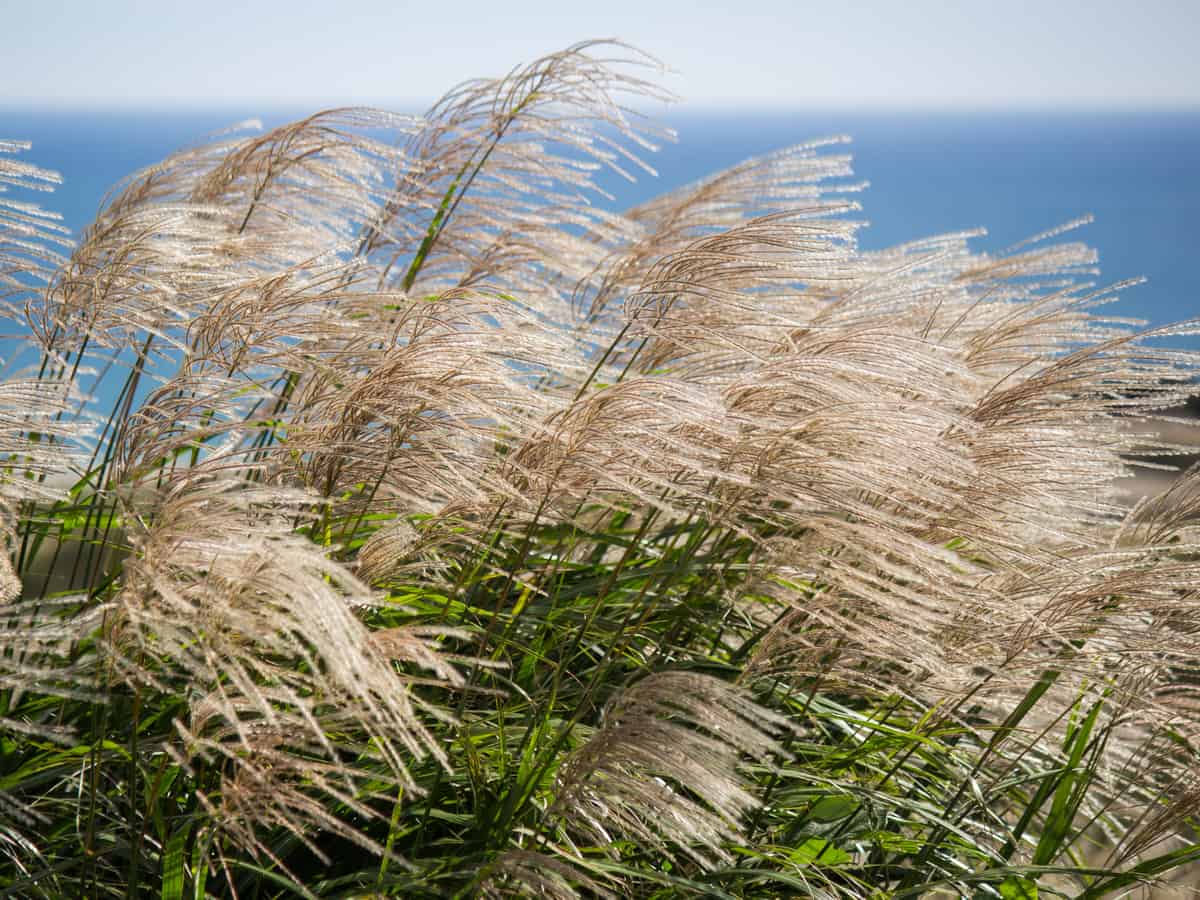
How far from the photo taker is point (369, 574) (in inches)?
51.9

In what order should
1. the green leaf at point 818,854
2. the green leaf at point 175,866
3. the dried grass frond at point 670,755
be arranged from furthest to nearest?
the green leaf at point 818,854
the green leaf at point 175,866
the dried grass frond at point 670,755

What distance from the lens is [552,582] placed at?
1.79 metres

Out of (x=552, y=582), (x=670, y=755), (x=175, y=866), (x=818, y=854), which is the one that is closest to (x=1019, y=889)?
(x=818, y=854)

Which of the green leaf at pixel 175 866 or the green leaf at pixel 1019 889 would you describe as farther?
the green leaf at pixel 1019 889

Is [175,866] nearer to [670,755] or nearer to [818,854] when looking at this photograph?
[670,755]

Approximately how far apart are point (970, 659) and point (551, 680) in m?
0.70

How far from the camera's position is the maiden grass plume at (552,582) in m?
1.15

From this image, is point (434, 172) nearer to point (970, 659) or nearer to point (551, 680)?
point (551, 680)

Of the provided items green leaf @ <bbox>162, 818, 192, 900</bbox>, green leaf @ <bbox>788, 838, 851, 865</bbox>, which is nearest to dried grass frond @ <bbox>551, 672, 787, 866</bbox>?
green leaf @ <bbox>788, 838, 851, 865</bbox>

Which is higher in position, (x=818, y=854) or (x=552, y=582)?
(x=552, y=582)

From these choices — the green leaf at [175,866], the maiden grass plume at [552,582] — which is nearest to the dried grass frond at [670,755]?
the maiden grass plume at [552,582]

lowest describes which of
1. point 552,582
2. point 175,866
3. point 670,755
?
point 175,866

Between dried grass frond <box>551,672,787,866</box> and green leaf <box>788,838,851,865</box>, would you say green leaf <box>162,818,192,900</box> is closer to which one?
dried grass frond <box>551,672,787,866</box>

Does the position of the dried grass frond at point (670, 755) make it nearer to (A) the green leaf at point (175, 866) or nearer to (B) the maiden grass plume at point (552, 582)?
(B) the maiden grass plume at point (552, 582)
